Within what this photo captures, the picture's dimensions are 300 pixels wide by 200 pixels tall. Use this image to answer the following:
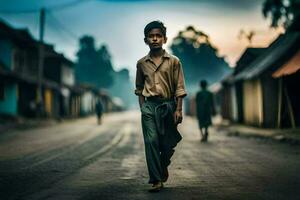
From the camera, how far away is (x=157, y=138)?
18.9 feet

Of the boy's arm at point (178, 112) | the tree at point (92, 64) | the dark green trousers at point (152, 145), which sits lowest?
the dark green trousers at point (152, 145)

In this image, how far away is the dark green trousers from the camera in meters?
5.66

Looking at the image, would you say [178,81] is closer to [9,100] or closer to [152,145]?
[152,145]

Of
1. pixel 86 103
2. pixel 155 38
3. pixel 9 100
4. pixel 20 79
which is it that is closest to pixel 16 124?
pixel 20 79

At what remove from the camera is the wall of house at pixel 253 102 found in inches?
875

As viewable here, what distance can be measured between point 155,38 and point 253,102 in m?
19.0

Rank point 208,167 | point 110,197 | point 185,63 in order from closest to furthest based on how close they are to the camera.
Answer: point 110,197 < point 208,167 < point 185,63

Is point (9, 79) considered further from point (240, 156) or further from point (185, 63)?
point (185, 63)

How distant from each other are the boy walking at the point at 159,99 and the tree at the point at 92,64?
93.3 m

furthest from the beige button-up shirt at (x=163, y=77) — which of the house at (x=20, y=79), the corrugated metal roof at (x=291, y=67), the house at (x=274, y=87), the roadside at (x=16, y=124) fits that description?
the house at (x=20, y=79)

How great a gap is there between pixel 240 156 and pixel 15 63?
29.6 m

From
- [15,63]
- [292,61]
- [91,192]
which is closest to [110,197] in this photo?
[91,192]

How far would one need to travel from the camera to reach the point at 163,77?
5.83 metres

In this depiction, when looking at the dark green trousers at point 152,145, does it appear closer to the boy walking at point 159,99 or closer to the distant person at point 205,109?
the boy walking at point 159,99
